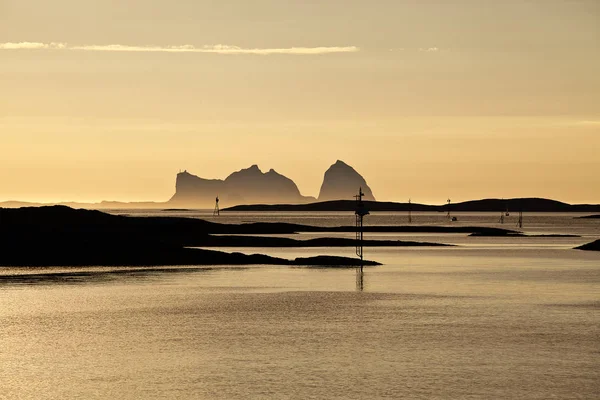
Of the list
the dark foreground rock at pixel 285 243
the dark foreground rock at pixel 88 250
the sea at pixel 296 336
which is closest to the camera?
the sea at pixel 296 336

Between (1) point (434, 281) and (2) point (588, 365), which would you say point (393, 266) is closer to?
(1) point (434, 281)

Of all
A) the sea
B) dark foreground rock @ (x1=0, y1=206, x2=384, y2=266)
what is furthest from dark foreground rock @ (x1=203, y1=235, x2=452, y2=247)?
the sea

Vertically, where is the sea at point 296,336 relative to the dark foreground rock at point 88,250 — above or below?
below

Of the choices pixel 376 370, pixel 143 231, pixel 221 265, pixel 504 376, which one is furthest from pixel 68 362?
pixel 143 231

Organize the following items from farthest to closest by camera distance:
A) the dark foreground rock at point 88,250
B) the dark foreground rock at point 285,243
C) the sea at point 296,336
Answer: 1. the dark foreground rock at point 285,243
2. the dark foreground rock at point 88,250
3. the sea at point 296,336

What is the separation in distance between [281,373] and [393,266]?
60.9 meters

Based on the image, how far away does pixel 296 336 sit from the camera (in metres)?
41.8

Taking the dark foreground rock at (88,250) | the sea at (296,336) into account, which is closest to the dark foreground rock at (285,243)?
the dark foreground rock at (88,250)

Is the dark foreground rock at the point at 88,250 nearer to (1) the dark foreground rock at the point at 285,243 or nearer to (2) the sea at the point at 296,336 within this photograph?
(2) the sea at the point at 296,336

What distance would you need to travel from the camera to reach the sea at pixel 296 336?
3028cm

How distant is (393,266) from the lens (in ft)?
303

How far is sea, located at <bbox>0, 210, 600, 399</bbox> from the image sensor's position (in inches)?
1192

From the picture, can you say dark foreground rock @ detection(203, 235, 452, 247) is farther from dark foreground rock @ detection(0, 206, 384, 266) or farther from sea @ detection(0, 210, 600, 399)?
sea @ detection(0, 210, 600, 399)

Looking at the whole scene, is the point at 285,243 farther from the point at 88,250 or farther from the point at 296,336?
the point at 296,336
